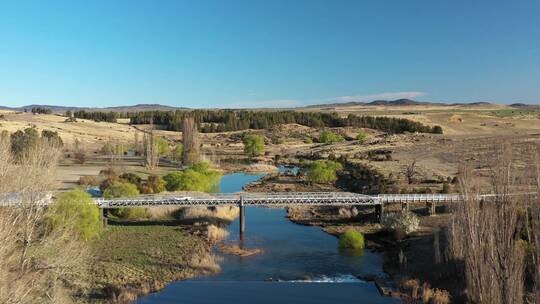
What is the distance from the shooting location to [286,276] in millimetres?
33969

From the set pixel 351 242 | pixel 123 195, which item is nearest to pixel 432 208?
pixel 351 242

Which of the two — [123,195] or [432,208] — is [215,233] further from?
[432,208]

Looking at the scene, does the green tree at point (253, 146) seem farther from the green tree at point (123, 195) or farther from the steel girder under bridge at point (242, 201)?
the steel girder under bridge at point (242, 201)

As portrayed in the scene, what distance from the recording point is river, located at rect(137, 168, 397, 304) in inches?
1198

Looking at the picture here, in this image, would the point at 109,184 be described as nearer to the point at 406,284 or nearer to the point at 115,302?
the point at 115,302

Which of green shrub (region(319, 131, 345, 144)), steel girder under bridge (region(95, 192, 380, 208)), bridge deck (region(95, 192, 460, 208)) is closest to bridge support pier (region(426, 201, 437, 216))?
bridge deck (region(95, 192, 460, 208))

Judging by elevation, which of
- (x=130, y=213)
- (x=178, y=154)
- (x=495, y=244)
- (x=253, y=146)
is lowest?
(x=130, y=213)

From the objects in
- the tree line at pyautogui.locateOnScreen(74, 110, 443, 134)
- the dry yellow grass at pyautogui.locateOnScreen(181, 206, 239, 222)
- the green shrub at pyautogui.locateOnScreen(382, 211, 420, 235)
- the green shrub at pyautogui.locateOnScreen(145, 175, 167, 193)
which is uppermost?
the tree line at pyautogui.locateOnScreen(74, 110, 443, 134)

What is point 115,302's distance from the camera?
28.8m

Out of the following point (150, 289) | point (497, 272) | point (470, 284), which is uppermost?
point (497, 272)

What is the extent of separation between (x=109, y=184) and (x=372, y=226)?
28329 mm

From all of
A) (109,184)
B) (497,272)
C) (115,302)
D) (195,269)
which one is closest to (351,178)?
(109,184)

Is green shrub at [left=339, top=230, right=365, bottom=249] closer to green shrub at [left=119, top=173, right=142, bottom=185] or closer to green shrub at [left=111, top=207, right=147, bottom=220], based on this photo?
green shrub at [left=111, top=207, right=147, bottom=220]

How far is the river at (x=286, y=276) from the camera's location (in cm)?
3042
